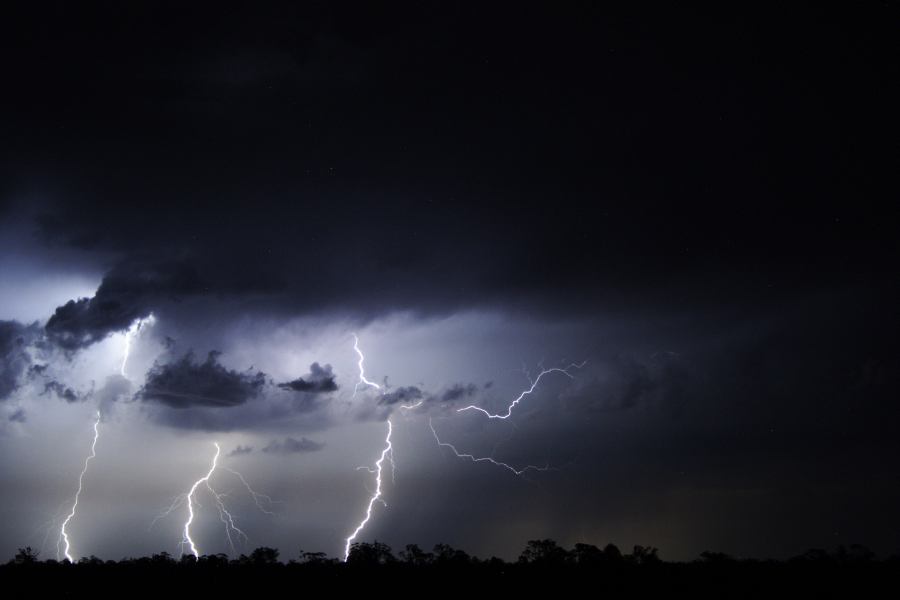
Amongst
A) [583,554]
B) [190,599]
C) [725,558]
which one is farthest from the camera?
[583,554]

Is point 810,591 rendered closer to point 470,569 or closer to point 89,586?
point 470,569

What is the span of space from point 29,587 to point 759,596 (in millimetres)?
36576

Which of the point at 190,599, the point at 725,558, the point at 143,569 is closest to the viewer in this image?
the point at 190,599

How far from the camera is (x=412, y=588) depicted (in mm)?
44625

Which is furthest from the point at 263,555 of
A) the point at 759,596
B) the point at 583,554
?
the point at 759,596

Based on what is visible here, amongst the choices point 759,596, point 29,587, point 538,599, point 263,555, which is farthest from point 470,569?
point 263,555

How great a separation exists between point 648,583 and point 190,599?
24.6m

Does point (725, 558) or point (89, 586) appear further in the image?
point (725, 558)

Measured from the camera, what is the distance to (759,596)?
39250mm

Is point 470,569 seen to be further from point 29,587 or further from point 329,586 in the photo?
point 29,587

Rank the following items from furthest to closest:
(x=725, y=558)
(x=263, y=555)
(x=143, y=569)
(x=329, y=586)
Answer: (x=263, y=555)
(x=725, y=558)
(x=143, y=569)
(x=329, y=586)

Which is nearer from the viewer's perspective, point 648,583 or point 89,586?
point 89,586

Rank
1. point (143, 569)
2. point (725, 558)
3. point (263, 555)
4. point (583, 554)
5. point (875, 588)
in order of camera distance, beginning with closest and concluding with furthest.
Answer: point (875, 588)
point (143, 569)
point (725, 558)
point (583, 554)
point (263, 555)

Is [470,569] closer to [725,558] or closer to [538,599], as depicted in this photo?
[538,599]
